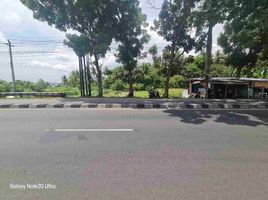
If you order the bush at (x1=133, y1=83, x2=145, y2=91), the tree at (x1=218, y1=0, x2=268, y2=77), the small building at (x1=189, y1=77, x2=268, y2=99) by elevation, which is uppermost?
the tree at (x1=218, y1=0, x2=268, y2=77)

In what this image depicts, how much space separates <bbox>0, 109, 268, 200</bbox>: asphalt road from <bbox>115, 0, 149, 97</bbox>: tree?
17145 mm

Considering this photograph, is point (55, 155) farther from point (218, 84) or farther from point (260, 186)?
point (218, 84)

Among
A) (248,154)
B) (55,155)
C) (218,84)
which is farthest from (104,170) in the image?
(218,84)

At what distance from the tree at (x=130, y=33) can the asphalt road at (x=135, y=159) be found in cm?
1715

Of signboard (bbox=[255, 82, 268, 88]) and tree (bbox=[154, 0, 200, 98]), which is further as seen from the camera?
signboard (bbox=[255, 82, 268, 88])

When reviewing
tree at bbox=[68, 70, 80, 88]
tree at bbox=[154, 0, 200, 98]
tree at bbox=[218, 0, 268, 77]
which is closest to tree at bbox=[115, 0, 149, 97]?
tree at bbox=[154, 0, 200, 98]

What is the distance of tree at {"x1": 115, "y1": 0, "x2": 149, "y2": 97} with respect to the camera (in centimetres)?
2551

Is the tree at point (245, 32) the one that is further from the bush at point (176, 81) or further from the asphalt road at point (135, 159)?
the bush at point (176, 81)

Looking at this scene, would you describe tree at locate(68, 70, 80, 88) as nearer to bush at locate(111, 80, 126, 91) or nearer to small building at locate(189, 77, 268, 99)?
bush at locate(111, 80, 126, 91)

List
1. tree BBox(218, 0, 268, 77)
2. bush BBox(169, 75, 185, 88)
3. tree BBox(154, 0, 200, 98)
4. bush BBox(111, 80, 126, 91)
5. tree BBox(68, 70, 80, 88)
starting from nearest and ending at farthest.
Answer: tree BBox(218, 0, 268, 77) → tree BBox(154, 0, 200, 98) → bush BBox(111, 80, 126, 91) → bush BBox(169, 75, 185, 88) → tree BBox(68, 70, 80, 88)

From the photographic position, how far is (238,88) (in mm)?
31688

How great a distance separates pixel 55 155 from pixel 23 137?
2011mm

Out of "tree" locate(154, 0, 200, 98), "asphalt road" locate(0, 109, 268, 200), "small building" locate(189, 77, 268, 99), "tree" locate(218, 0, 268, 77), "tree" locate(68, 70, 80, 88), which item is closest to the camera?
"asphalt road" locate(0, 109, 268, 200)

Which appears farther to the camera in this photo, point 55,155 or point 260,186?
point 55,155
